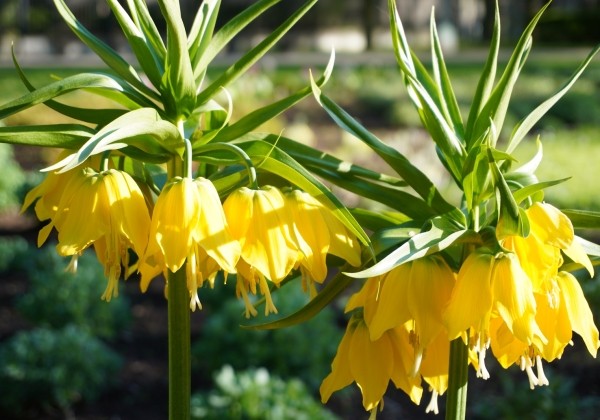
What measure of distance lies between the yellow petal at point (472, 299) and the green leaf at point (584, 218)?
0.39ft

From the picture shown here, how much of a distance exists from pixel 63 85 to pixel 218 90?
0.19m

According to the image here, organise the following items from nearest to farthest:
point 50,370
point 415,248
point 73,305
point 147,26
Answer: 1. point 415,248
2. point 147,26
3. point 50,370
4. point 73,305

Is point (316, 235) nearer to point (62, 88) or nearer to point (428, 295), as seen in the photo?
point (428, 295)

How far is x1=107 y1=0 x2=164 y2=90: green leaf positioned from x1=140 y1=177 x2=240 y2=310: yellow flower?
0.50ft

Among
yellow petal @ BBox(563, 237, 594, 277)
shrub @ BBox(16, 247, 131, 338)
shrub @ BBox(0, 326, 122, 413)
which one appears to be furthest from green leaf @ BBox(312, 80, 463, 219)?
shrub @ BBox(16, 247, 131, 338)

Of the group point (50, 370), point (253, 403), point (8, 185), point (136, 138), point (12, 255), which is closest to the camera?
point (136, 138)

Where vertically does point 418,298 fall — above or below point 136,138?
below

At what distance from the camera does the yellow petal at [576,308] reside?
99cm

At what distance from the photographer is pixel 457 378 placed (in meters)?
1.02

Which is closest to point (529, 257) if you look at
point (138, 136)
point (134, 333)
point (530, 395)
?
point (138, 136)

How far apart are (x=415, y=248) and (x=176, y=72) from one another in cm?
34

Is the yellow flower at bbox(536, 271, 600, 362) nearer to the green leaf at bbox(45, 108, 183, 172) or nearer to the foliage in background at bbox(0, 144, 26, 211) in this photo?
the green leaf at bbox(45, 108, 183, 172)

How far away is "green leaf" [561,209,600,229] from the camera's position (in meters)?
0.98

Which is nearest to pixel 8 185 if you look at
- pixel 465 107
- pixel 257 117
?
pixel 465 107
